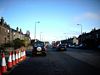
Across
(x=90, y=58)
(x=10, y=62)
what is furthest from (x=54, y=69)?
(x=90, y=58)

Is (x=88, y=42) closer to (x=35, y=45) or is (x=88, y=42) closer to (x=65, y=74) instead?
(x=35, y=45)

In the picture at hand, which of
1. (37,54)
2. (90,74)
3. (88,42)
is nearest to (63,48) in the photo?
(37,54)

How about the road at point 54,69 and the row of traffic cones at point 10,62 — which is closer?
the road at point 54,69

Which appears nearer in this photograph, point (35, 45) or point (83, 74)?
point (83, 74)

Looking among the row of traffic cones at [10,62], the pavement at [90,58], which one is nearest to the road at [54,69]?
the row of traffic cones at [10,62]

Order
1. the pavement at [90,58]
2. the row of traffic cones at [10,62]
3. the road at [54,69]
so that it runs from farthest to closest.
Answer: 1. the pavement at [90,58]
2. the row of traffic cones at [10,62]
3. the road at [54,69]

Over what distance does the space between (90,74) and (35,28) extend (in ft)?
143

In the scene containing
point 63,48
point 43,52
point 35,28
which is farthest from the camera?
point 35,28

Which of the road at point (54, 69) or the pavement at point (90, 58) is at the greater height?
the road at point (54, 69)

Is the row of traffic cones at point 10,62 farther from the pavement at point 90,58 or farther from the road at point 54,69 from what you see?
the pavement at point 90,58

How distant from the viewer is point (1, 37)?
6288 centimetres

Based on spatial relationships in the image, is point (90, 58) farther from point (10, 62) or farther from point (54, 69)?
point (10, 62)

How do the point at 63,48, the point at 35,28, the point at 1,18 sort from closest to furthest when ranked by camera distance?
1. the point at 63,48
2. the point at 35,28
3. the point at 1,18

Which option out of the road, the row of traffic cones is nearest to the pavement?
the road
